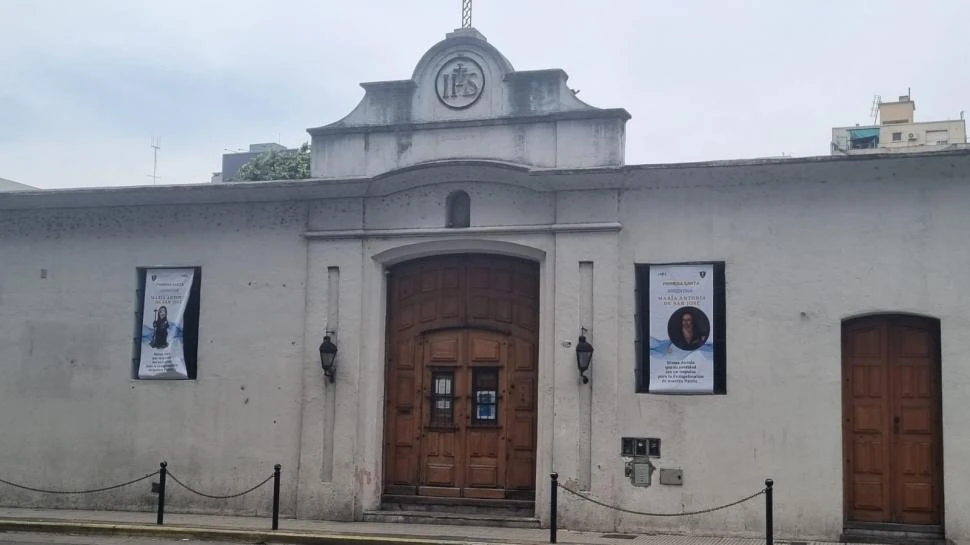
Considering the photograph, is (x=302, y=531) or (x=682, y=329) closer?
(x=302, y=531)

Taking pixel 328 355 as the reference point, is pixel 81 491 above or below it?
below

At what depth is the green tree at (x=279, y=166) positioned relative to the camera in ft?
113

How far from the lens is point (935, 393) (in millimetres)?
14031

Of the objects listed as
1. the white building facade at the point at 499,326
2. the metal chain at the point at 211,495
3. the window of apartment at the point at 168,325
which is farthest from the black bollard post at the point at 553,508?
the window of apartment at the point at 168,325

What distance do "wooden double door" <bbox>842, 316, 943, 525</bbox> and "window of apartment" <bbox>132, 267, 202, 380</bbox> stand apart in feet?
34.8

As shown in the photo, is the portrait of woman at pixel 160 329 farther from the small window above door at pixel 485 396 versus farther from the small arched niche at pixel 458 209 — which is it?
the small window above door at pixel 485 396

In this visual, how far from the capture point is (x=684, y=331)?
15.2 m

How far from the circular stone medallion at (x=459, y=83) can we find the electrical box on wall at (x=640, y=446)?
585cm

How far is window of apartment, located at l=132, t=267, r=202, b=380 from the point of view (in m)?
17.5

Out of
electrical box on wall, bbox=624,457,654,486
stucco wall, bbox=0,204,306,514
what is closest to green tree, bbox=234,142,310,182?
stucco wall, bbox=0,204,306,514

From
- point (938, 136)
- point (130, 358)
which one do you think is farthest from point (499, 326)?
point (938, 136)

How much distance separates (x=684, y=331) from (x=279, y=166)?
2302 cm

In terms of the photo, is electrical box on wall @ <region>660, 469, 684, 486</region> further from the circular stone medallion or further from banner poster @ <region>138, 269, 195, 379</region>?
banner poster @ <region>138, 269, 195, 379</region>

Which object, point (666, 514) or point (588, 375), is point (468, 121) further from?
point (666, 514)
